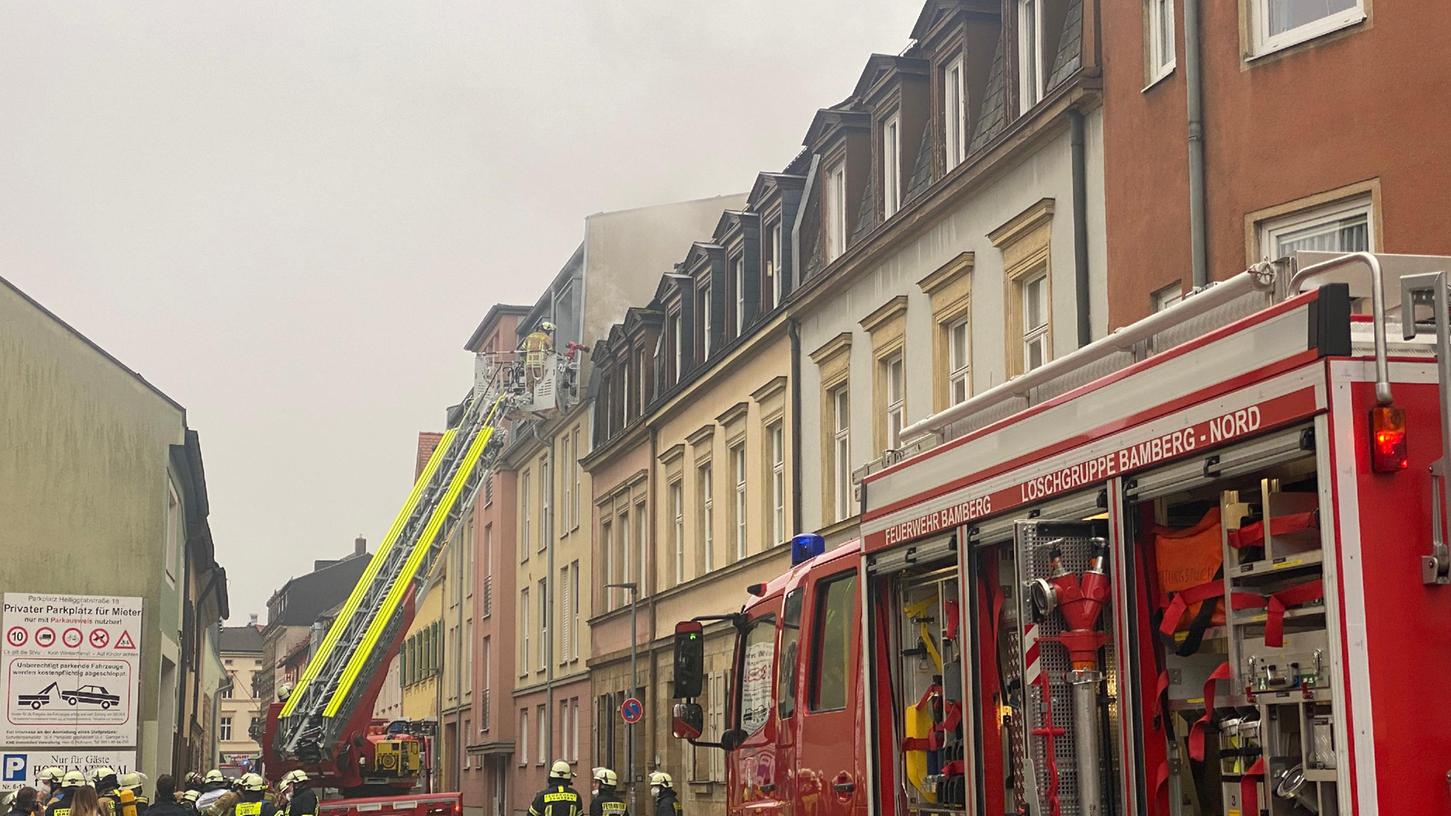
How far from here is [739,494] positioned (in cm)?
3142

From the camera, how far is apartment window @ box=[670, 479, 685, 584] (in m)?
35.1

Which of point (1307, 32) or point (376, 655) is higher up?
point (1307, 32)

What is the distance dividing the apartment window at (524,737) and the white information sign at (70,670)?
25.1 m

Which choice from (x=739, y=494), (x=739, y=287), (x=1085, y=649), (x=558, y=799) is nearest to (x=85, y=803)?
(x=558, y=799)

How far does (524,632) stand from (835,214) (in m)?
27.0

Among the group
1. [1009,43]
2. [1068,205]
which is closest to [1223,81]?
[1068,205]

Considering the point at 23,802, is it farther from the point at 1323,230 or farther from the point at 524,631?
the point at 524,631

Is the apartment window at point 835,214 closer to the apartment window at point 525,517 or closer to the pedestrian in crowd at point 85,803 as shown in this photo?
the pedestrian in crowd at point 85,803

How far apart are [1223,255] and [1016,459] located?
8497 mm

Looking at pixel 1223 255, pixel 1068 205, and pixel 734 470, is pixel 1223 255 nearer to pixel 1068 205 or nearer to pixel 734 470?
pixel 1068 205

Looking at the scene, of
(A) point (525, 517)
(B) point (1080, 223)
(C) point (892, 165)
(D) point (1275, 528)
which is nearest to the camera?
(D) point (1275, 528)

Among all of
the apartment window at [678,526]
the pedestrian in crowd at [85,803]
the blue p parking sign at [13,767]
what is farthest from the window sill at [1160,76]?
the apartment window at [678,526]

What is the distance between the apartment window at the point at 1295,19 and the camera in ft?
49.6

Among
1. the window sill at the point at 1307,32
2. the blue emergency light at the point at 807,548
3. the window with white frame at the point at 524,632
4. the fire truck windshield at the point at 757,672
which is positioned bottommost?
the fire truck windshield at the point at 757,672
